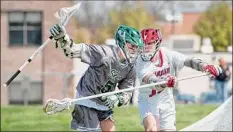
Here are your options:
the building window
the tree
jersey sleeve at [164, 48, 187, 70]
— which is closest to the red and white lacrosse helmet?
jersey sleeve at [164, 48, 187, 70]

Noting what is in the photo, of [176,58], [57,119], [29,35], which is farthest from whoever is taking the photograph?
[29,35]

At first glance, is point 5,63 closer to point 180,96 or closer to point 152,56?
point 180,96

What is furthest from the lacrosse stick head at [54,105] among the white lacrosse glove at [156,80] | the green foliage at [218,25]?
the green foliage at [218,25]

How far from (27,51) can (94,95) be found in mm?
32138

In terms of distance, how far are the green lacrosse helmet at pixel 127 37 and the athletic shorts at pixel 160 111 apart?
3.07ft

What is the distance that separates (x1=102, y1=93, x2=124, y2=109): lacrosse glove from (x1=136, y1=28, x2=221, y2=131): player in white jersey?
40 cm

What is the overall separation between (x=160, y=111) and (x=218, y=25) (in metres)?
48.2

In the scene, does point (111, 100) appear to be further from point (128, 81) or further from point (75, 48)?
point (75, 48)

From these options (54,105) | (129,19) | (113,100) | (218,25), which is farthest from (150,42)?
(129,19)

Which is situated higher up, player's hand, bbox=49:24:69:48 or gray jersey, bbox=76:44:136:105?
player's hand, bbox=49:24:69:48

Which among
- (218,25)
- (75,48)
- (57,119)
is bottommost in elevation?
(57,119)

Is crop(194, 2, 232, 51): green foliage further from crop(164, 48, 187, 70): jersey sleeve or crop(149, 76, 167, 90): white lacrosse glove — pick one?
crop(149, 76, 167, 90): white lacrosse glove

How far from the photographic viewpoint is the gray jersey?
7.80 metres

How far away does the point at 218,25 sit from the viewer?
2213 inches
